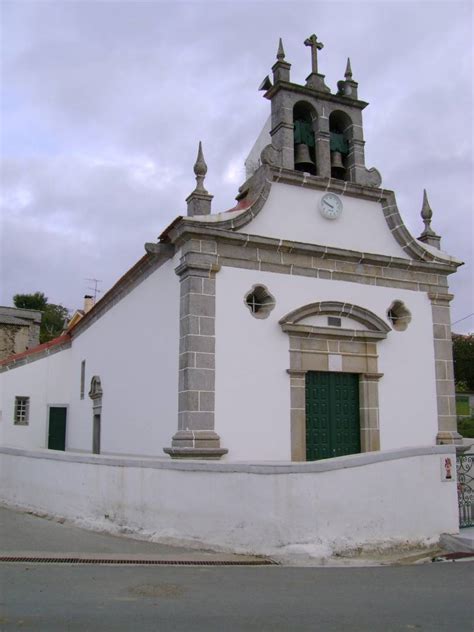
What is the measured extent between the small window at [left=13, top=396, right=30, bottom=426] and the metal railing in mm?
13988

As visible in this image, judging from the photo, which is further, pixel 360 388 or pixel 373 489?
pixel 360 388

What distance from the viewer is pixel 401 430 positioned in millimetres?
12266

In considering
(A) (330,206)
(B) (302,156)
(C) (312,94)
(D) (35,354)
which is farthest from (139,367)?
(D) (35,354)

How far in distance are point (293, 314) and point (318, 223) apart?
2006 millimetres

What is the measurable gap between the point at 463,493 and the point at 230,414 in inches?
148

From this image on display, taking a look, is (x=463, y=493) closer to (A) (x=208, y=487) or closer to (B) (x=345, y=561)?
(B) (x=345, y=561)

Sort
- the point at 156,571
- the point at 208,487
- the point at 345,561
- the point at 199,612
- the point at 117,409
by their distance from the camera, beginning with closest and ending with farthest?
the point at 199,612 → the point at 156,571 → the point at 345,561 → the point at 208,487 → the point at 117,409

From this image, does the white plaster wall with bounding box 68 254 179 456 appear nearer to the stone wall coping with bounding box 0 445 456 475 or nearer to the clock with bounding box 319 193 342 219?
the stone wall coping with bounding box 0 445 456 475

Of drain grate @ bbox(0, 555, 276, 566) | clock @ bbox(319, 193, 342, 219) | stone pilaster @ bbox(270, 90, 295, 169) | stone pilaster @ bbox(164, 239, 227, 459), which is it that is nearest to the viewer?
drain grate @ bbox(0, 555, 276, 566)

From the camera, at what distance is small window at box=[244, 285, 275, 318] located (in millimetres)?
11227

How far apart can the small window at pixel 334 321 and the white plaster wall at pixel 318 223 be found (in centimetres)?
140

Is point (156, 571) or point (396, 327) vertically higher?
point (396, 327)

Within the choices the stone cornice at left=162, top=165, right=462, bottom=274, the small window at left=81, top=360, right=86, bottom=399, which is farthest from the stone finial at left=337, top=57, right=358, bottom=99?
the small window at left=81, top=360, right=86, bottom=399

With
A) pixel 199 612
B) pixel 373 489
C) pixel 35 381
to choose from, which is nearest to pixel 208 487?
pixel 373 489
